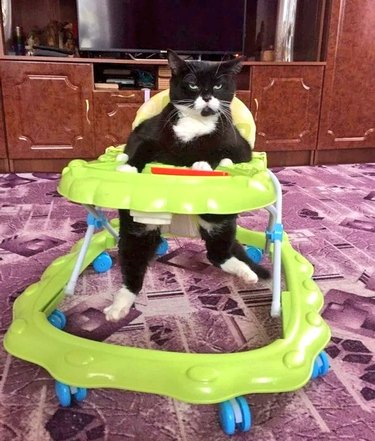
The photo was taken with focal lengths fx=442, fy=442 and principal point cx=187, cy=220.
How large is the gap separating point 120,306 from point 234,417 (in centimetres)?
44

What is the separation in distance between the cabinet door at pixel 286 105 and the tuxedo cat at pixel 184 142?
5.82 feet

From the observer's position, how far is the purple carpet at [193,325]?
2.63ft

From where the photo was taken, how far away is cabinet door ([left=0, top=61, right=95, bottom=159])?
2.60 meters

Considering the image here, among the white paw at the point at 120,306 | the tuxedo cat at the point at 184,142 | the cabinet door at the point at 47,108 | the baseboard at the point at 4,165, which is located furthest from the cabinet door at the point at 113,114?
the white paw at the point at 120,306

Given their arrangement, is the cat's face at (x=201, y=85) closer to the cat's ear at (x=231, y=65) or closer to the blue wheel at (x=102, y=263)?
the cat's ear at (x=231, y=65)

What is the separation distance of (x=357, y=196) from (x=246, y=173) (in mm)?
1575

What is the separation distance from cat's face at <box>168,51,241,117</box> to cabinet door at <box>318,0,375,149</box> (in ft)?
6.66

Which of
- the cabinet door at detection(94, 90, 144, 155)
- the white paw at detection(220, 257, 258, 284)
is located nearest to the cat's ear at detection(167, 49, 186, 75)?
the white paw at detection(220, 257, 258, 284)

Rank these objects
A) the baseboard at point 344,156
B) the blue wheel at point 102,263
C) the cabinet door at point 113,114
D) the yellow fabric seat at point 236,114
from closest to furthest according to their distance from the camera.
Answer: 1. the yellow fabric seat at point 236,114
2. the blue wheel at point 102,263
3. the cabinet door at point 113,114
4. the baseboard at point 344,156

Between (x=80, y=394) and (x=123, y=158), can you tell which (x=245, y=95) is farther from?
(x=80, y=394)

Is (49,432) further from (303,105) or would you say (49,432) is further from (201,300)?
(303,105)

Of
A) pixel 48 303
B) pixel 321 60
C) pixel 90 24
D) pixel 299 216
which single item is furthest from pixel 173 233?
pixel 321 60

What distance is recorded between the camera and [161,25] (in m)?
2.82

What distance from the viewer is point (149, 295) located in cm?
128
